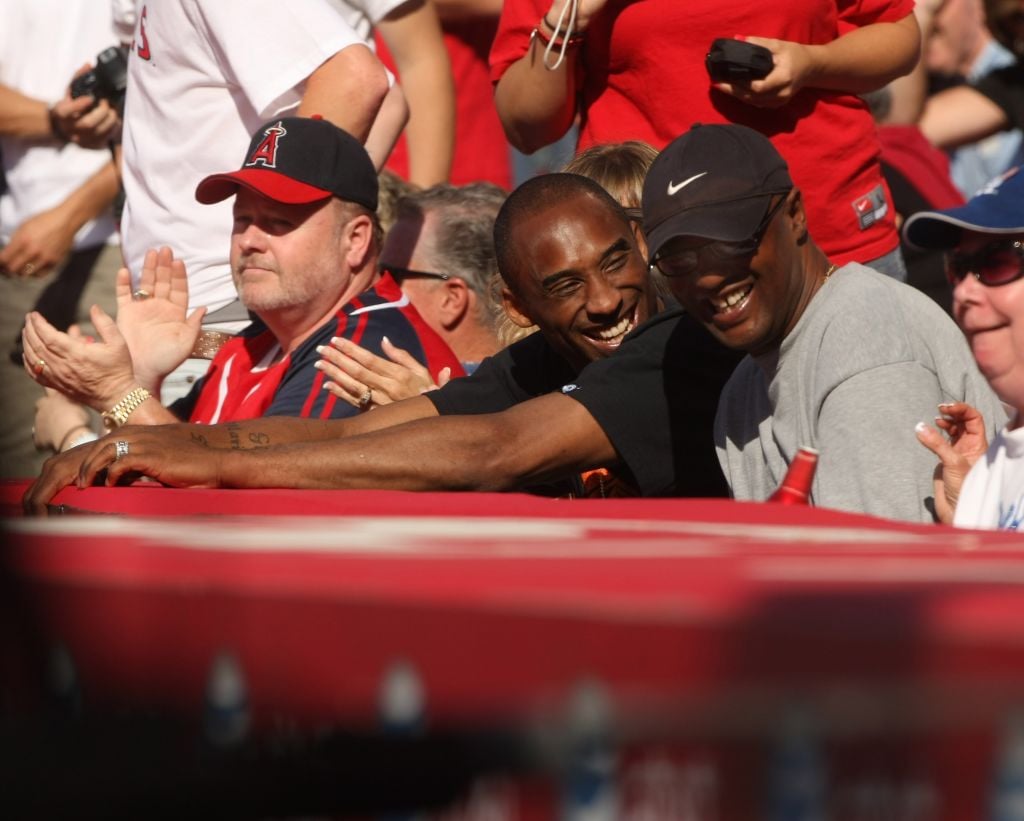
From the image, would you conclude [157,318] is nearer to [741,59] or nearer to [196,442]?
[196,442]

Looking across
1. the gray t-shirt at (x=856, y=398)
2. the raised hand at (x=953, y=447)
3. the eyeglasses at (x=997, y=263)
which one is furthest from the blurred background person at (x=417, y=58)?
the raised hand at (x=953, y=447)

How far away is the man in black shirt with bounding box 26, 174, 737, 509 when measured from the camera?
3.31 metres

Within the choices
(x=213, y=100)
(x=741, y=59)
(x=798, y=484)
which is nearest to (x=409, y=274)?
(x=213, y=100)

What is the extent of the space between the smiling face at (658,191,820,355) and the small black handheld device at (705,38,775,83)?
2.25 ft

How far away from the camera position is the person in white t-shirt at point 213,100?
454 cm

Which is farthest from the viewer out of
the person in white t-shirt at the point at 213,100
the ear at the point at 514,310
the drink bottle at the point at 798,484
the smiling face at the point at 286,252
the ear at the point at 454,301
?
the ear at the point at 454,301

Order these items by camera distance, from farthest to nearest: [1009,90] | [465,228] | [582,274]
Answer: [1009,90]
[465,228]
[582,274]

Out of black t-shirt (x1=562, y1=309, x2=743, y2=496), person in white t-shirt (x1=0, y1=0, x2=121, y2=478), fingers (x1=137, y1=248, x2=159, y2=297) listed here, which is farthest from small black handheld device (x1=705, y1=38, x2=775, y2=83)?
person in white t-shirt (x1=0, y1=0, x2=121, y2=478)

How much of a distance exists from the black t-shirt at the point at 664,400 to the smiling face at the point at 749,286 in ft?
0.96

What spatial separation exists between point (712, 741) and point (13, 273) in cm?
479

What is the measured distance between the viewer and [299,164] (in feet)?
14.2

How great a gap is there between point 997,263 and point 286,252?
6.53 feet

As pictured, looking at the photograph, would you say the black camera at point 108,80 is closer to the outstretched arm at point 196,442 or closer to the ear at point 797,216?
the outstretched arm at point 196,442

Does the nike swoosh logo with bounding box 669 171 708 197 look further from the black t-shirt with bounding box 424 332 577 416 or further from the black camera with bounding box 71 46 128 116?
the black camera with bounding box 71 46 128 116
